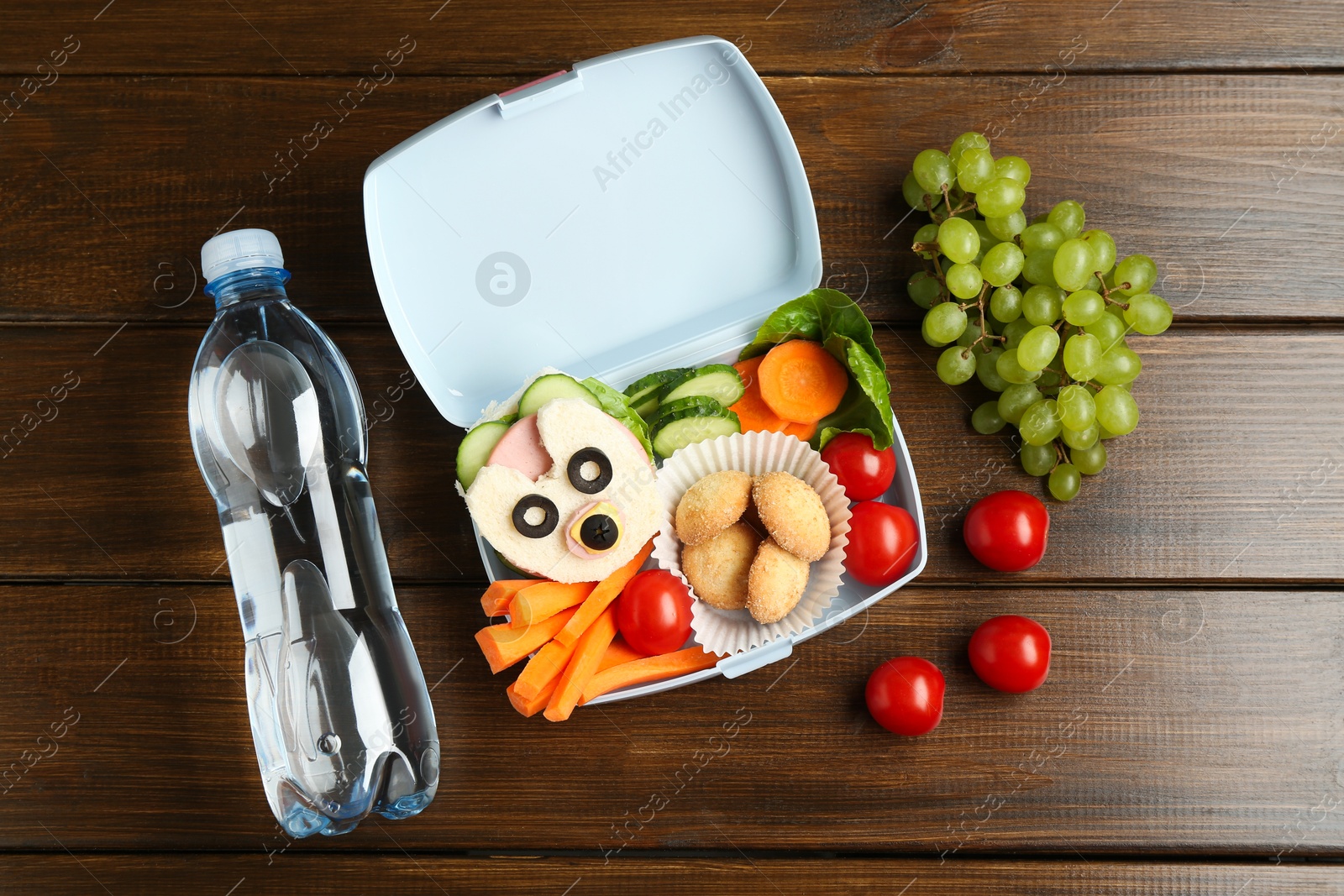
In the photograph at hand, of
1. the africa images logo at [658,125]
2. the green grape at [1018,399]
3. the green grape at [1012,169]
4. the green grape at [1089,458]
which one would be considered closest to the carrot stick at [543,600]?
the africa images logo at [658,125]

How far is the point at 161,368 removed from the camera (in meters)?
1.42

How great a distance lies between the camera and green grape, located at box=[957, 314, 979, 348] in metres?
1.36

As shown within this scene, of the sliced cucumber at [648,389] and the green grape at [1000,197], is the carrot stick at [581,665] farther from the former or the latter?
the green grape at [1000,197]

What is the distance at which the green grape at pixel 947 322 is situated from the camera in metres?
1.31

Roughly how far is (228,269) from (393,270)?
234mm

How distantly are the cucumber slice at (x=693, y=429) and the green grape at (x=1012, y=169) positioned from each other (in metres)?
0.59

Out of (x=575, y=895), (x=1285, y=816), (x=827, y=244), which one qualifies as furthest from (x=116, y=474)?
(x=1285, y=816)

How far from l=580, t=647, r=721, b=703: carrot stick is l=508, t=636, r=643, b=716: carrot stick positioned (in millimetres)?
13

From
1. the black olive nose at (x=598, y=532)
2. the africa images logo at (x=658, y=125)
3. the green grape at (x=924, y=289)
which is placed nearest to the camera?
the black olive nose at (x=598, y=532)

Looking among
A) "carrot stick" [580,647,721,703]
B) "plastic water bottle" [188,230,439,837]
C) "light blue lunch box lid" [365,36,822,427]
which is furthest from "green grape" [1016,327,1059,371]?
"plastic water bottle" [188,230,439,837]

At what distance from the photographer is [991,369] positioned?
53.6 inches

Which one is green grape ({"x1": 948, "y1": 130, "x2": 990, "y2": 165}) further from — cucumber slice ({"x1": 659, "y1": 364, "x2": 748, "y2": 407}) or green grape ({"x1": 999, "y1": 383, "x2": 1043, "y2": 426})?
cucumber slice ({"x1": 659, "y1": 364, "x2": 748, "y2": 407})

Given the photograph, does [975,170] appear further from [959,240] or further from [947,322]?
[947,322]

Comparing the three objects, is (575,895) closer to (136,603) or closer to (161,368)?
(136,603)
